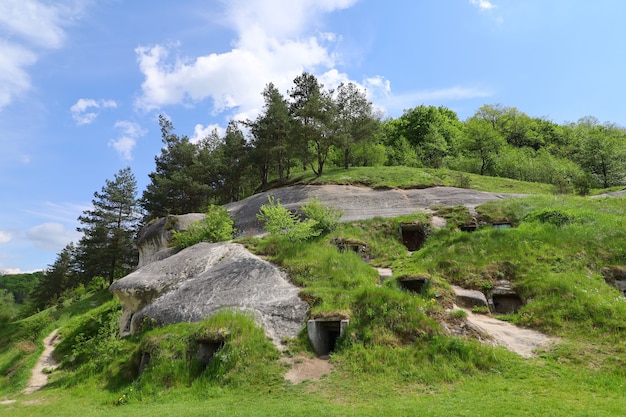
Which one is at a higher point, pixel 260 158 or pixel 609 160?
pixel 260 158

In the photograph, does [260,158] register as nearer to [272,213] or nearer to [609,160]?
[272,213]

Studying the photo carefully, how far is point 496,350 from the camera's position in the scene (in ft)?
36.7

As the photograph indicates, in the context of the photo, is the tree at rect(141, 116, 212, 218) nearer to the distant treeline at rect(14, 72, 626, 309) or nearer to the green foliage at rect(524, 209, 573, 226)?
the distant treeline at rect(14, 72, 626, 309)

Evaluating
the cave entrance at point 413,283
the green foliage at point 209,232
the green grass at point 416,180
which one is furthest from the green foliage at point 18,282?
the cave entrance at point 413,283

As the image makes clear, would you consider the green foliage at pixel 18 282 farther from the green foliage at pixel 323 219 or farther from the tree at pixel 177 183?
the green foliage at pixel 323 219

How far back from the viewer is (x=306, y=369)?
11.6m

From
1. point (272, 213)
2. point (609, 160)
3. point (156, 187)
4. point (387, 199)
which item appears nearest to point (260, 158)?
point (156, 187)

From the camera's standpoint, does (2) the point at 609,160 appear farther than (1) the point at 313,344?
Yes

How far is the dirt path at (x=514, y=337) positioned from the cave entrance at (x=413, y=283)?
96.6 inches

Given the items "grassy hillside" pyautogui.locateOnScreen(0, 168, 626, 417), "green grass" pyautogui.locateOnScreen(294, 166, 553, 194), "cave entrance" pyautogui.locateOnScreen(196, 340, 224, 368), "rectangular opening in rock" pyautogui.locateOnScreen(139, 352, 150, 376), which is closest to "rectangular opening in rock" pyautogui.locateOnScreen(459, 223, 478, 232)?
"grassy hillside" pyautogui.locateOnScreen(0, 168, 626, 417)

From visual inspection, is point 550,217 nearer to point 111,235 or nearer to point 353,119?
point 353,119

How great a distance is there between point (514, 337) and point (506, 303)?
10.7 feet

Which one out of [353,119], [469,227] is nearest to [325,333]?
[469,227]

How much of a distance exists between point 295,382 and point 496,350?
616 cm
